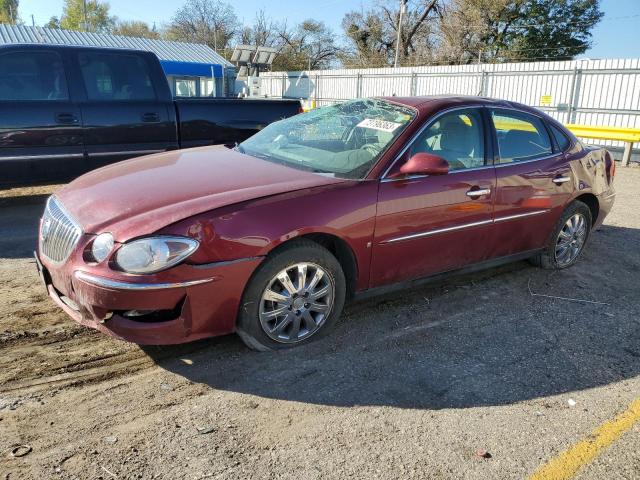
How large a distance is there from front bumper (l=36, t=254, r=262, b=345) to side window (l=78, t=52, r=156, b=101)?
406 cm

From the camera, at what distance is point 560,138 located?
204 inches

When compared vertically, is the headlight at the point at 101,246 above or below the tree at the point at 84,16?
below

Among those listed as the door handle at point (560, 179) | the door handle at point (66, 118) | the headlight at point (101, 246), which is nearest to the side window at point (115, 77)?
the door handle at point (66, 118)

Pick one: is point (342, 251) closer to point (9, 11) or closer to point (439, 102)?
point (439, 102)

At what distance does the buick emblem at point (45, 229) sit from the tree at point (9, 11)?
278 feet

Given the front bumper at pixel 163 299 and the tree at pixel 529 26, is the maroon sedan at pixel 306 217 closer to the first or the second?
the front bumper at pixel 163 299

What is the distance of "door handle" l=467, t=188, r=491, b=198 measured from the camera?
13.8ft

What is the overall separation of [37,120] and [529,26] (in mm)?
36374

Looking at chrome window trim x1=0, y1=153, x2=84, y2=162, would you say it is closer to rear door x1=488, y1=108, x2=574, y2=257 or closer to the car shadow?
the car shadow

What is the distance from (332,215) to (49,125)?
4.39m

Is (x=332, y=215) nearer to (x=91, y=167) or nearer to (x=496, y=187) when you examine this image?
(x=496, y=187)

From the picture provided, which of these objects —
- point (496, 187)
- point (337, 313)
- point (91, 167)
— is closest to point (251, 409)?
point (337, 313)

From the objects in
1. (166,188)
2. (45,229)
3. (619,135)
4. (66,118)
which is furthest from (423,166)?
(619,135)

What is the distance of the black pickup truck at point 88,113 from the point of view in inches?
241
